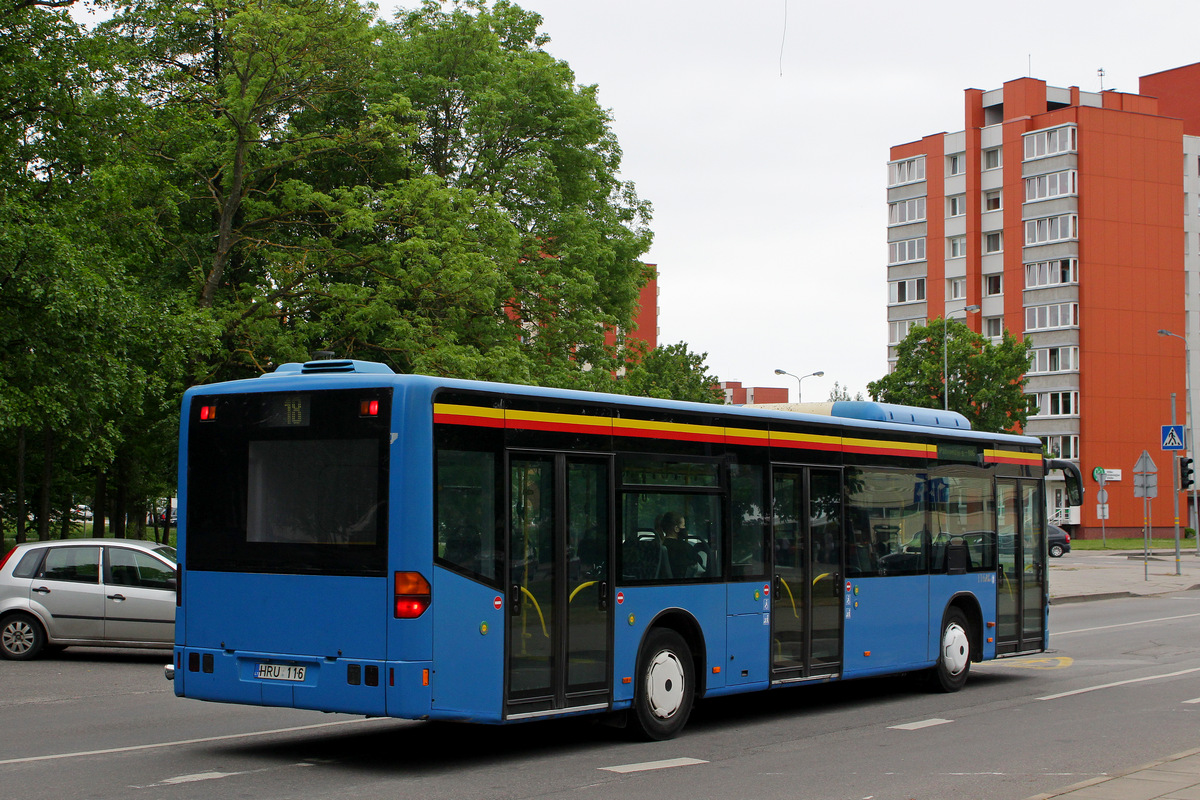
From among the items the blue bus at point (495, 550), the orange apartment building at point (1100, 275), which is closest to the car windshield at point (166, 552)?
the blue bus at point (495, 550)

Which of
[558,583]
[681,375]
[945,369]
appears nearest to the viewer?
[558,583]

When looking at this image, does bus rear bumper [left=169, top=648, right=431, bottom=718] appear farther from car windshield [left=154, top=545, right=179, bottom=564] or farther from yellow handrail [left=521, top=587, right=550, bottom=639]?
car windshield [left=154, top=545, right=179, bottom=564]

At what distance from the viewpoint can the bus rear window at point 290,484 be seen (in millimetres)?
8953

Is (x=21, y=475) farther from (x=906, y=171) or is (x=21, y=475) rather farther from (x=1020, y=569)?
(x=906, y=171)

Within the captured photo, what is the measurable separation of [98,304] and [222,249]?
7.45 meters

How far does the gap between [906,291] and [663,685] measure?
8306 centimetres

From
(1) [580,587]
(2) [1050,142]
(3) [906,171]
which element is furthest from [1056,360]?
(1) [580,587]

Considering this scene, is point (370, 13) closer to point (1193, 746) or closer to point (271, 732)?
point (271, 732)

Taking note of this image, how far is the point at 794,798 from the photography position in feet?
27.0

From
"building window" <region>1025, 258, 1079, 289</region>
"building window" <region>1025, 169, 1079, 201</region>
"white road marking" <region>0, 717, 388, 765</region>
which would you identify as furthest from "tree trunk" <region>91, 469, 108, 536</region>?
"building window" <region>1025, 169, 1079, 201</region>

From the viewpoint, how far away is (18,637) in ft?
54.2

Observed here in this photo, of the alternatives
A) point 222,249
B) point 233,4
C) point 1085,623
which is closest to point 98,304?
point 222,249

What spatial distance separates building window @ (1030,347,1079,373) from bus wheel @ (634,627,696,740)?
73.1 metres

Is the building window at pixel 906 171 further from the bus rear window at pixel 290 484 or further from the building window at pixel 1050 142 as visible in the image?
the bus rear window at pixel 290 484
